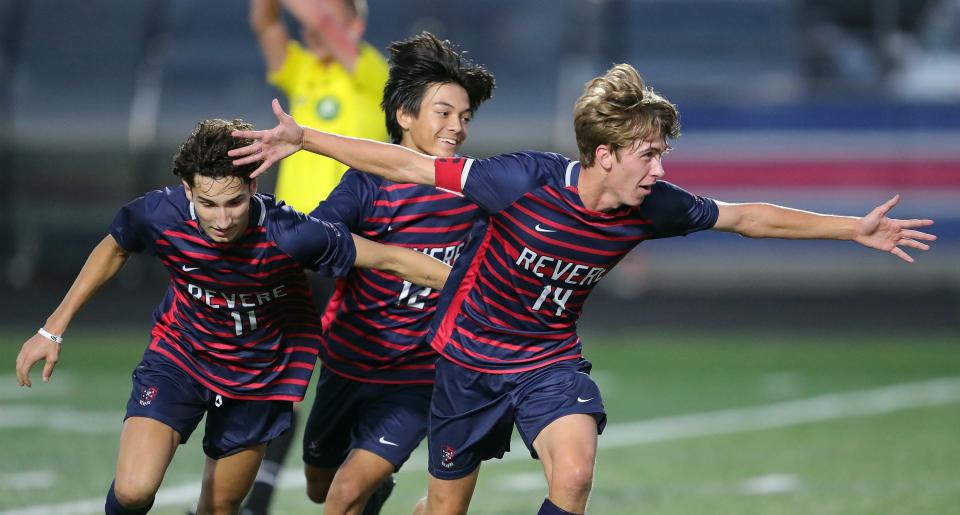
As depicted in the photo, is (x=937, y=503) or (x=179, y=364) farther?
(x=937, y=503)

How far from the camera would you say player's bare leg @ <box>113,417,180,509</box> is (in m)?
4.77

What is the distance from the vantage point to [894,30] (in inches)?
605

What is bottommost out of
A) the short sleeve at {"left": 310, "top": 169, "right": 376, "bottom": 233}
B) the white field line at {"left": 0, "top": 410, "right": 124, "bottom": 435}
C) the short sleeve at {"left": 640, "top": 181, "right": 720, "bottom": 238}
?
the white field line at {"left": 0, "top": 410, "right": 124, "bottom": 435}

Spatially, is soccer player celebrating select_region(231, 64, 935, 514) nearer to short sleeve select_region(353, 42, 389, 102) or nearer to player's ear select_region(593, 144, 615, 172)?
player's ear select_region(593, 144, 615, 172)

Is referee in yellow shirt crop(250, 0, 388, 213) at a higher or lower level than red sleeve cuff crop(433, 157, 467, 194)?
lower

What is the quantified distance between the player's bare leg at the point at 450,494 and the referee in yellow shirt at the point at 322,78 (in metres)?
1.80

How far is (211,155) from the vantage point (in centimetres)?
465

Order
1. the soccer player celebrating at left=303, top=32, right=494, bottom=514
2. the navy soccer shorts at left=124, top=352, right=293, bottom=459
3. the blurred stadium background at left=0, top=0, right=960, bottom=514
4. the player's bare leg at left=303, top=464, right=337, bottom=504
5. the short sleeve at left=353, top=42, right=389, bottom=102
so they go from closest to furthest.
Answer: the navy soccer shorts at left=124, top=352, right=293, bottom=459 → the soccer player celebrating at left=303, top=32, right=494, bottom=514 → the player's bare leg at left=303, top=464, right=337, bottom=504 → the short sleeve at left=353, top=42, right=389, bottom=102 → the blurred stadium background at left=0, top=0, right=960, bottom=514

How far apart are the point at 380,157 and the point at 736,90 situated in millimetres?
11055

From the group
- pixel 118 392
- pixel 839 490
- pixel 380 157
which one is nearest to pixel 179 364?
pixel 380 157

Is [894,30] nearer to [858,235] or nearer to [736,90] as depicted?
[736,90]

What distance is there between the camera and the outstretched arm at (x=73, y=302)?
4887 mm

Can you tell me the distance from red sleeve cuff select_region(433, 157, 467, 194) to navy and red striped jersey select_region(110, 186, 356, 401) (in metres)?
0.43

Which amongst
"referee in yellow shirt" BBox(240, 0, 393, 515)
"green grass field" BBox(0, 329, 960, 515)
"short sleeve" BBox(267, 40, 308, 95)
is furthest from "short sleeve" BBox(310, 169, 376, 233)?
"green grass field" BBox(0, 329, 960, 515)
